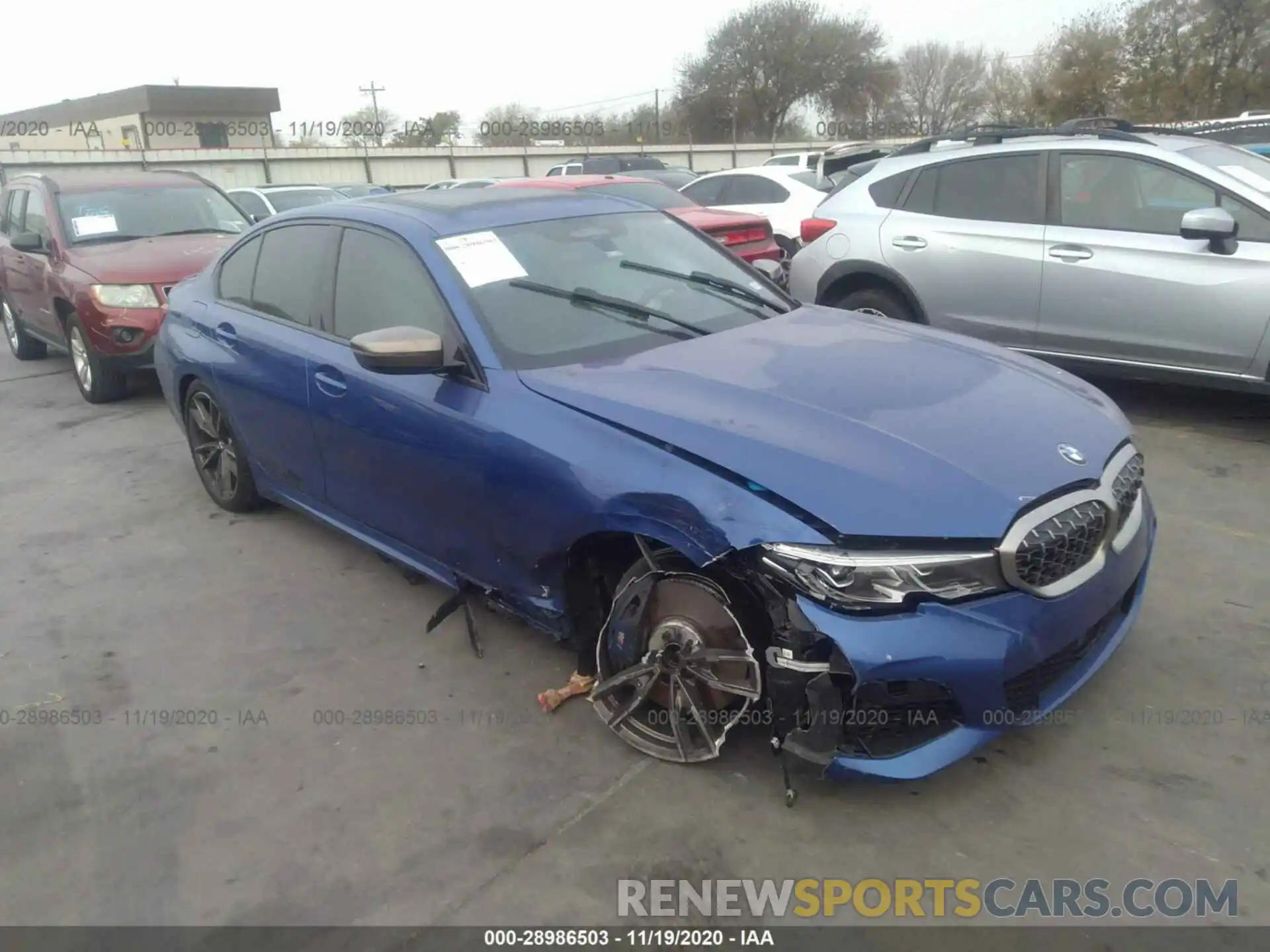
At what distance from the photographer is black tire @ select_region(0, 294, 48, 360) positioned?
10.1 m

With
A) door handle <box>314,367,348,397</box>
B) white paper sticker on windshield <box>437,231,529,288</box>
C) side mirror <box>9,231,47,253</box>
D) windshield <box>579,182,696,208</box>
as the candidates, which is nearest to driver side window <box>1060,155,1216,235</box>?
white paper sticker on windshield <box>437,231,529,288</box>

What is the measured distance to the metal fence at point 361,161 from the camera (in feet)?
92.1

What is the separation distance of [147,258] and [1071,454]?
7.35 meters

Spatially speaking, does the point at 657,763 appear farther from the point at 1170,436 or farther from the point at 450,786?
the point at 1170,436

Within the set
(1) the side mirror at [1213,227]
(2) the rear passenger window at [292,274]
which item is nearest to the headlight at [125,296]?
(2) the rear passenger window at [292,274]

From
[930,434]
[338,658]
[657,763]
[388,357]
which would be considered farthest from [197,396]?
[930,434]

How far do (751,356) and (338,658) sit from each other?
78.0 inches

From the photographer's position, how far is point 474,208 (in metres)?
4.00

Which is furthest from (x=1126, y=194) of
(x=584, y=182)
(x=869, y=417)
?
(x=584, y=182)

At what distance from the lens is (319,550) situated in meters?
4.90

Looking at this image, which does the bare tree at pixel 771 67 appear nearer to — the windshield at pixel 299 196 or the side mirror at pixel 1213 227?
the windshield at pixel 299 196

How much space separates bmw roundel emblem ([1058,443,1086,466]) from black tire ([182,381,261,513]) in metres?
3.82

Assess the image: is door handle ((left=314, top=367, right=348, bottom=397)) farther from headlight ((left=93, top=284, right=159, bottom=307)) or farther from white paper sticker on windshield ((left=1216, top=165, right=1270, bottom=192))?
white paper sticker on windshield ((left=1216, top=165, right=1270, bottom=192))

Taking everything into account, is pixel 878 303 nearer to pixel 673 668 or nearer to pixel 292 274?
pixel 292 274
